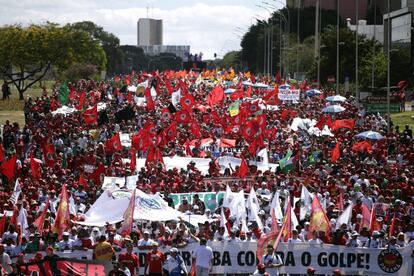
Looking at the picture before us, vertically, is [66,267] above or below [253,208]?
below

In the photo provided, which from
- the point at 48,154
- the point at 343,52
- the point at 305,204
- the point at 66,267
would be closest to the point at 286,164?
the point at 48,154

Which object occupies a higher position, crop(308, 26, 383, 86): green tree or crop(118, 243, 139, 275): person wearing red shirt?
crop(308, 26, 383, 86): green tree

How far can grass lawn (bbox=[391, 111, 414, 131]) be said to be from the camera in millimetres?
56719

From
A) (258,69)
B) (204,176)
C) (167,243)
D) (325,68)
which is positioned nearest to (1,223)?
(167,243)

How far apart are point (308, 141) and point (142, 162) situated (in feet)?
25.7

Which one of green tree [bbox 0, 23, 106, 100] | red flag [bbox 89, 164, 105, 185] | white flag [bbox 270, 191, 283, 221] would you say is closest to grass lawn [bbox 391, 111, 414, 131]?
red flag [bbox 89, 164, 105, 185]

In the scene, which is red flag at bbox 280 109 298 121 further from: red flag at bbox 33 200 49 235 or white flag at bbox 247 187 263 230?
red flag at bbox 33 200 49 235

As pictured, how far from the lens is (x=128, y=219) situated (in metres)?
18.8

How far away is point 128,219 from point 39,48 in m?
77.7

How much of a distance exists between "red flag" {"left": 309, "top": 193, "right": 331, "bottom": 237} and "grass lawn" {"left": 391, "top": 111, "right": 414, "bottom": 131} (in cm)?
3561

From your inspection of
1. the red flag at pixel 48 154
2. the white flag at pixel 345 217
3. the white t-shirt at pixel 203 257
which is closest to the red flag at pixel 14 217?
the white t-shirt at pixel 203 257

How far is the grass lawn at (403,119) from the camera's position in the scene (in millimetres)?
56719

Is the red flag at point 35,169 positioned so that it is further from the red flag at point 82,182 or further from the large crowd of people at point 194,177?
the red flag at point 82,182

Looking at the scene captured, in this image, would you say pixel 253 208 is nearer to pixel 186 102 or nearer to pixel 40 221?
pixel 40 221
